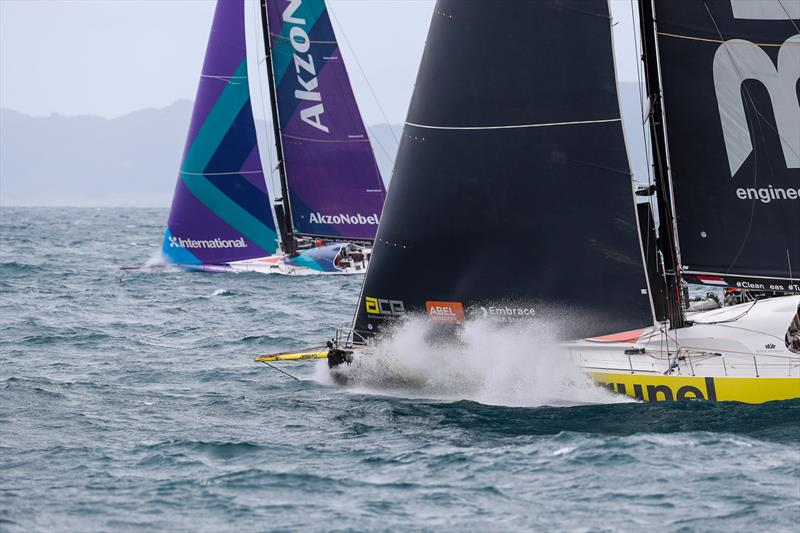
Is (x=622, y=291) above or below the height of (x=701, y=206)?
below

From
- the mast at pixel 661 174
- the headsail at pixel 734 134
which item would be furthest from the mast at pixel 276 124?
the headsail at pixel 734 134

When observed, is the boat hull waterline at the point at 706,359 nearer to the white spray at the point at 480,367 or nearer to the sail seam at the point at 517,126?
the white spray at the point at 480,367

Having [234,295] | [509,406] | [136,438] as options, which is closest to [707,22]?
[509,406]

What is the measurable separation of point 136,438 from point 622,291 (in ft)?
24.5

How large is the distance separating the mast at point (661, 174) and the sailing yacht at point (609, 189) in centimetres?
3

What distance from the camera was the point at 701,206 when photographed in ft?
57.0

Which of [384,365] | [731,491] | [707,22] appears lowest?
[731,491]

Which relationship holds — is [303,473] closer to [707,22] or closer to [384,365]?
[384,365]

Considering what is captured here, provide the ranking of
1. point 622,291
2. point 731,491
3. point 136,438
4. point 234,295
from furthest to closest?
point 234,295 < point 622,291 < point 136,438 < point 731,491

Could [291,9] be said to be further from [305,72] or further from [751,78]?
[751,78]

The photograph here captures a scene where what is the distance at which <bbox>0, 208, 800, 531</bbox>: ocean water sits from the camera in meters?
12.6

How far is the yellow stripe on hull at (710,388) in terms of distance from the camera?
16.6 m

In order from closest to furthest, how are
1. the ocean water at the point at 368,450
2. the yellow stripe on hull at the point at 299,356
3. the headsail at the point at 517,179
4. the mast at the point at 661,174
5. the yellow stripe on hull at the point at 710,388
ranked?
the ocean water at the point at 368,450, the yellow stripe on hull at the point at 710,388, the mast at the point at 661,174, the headsail at the point at 517,179, the yellow stripe on hull at the point at 299,356

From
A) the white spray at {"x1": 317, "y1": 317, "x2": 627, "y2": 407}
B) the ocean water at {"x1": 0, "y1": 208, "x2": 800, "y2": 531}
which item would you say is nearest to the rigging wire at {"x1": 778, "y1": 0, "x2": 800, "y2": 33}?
the ocean water at {"x1": 0, "y1": 208, "x2": 800, "y2": 531}
